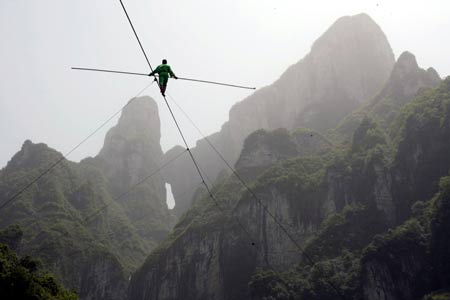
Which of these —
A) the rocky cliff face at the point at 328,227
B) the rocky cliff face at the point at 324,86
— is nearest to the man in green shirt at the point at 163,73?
the rocky cliff face at the point at 328,227

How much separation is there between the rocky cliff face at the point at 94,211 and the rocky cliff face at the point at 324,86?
24147 mm

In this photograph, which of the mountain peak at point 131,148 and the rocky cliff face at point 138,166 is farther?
the mountain peak at point 131,148

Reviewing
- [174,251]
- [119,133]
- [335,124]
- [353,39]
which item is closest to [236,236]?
[174,251]

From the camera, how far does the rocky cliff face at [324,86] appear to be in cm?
14125

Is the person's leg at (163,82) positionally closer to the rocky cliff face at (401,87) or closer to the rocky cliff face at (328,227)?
the rocky cliff face at (328,227)

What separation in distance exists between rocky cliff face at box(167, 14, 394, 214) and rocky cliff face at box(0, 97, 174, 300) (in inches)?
951

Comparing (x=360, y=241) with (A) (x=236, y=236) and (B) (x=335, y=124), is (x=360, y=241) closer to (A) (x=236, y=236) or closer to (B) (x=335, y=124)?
(A) (x=236, y=236)

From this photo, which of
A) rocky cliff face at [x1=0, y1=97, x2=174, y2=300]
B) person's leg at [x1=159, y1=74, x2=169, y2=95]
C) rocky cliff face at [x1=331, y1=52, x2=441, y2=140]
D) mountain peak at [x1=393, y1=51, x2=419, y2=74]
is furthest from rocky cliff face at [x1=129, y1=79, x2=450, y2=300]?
person's leg at [x1=159, y1=74, x2=169, y2=95]

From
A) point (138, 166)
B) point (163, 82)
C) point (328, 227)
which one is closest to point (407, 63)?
point (328, 227)

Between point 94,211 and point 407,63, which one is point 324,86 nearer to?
point 407,63

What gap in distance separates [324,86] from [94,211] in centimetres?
7942

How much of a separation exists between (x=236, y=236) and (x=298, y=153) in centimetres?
2998

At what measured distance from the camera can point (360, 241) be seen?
7262 cm

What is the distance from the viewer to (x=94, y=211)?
118 meters
